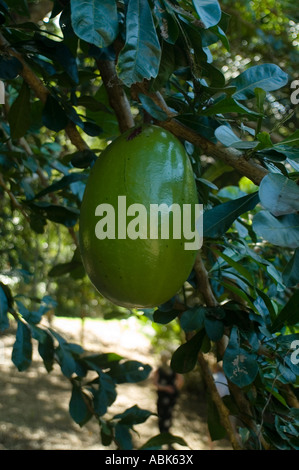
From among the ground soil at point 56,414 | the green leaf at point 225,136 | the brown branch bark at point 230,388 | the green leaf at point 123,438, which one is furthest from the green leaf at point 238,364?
the ground soil at point 56,414

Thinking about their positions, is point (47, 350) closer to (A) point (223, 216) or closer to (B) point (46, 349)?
(B) point (46, 349)

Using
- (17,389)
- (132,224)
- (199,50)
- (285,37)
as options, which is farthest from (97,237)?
(17,389)

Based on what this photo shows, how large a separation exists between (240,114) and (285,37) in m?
3.62

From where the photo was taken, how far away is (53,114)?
3.06 feet

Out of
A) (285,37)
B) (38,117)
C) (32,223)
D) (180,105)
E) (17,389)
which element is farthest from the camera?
(17,389)

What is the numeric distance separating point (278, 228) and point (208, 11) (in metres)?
0.31

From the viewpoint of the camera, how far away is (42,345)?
4.11ft

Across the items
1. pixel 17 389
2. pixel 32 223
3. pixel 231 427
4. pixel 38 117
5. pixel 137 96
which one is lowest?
Result: pixel 17 389

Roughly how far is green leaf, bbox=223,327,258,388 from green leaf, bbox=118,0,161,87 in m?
0.51

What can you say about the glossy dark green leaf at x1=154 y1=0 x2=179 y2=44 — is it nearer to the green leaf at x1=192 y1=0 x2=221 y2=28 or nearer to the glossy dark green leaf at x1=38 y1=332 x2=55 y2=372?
the green leaf at x1=192 y1=0 x2=221 y2=28

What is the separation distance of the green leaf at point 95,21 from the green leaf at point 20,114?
422mm

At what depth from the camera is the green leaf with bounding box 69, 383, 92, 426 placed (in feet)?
4.12

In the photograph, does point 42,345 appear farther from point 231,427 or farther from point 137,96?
point 137,96

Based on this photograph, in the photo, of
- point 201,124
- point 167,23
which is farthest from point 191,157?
point 167,23
